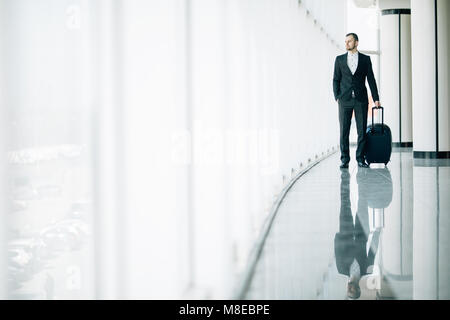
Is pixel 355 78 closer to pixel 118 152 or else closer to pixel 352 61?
pixel 352 61

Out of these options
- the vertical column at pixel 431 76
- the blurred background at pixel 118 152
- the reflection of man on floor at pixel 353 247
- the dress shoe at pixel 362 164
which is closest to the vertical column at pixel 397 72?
the vertical column at pixel 431 76

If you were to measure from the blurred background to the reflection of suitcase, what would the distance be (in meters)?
5.31

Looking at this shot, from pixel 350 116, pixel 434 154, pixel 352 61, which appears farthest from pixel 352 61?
pixel 434 154

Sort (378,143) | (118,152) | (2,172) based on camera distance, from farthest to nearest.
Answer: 1. (378,143)
2. (118,152)
3. (2,172)

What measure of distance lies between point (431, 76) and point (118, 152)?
28.9 ft

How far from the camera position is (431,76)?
372 inches

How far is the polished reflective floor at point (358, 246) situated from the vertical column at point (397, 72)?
382 inches

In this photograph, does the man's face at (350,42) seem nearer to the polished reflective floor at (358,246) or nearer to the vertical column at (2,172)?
the polished reflective floor at (358,246)

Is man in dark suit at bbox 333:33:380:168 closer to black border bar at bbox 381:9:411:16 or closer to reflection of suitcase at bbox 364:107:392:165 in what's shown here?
reflection of suitcase at bbox 364:107:392:165

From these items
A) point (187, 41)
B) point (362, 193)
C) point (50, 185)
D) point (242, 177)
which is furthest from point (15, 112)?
point (362, 193)

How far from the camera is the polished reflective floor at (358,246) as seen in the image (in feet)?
6.94
